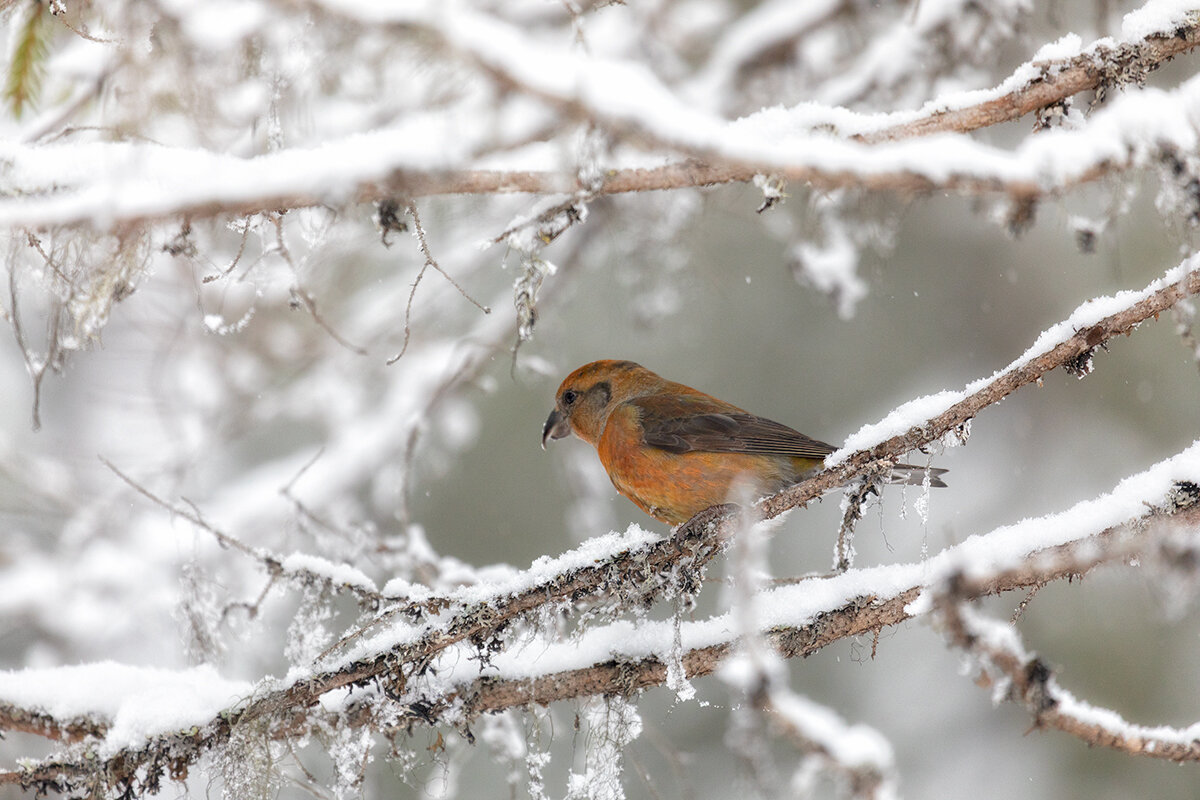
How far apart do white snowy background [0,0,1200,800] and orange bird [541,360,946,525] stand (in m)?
0.32

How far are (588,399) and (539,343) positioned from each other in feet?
2.17

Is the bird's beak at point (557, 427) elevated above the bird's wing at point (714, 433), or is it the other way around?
the bird's beak at point (557, 427)

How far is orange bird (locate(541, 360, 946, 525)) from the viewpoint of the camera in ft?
14.2

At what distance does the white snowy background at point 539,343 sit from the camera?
227cm

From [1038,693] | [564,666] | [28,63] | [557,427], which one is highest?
[557,427]

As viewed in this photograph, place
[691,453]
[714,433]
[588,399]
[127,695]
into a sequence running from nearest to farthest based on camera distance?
[127,695]
[691,453]
[714,433]
[588,399]

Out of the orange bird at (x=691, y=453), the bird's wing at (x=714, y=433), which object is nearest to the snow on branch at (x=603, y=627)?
the orange bird at (x=691, y=453)

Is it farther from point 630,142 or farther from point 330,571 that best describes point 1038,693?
point 330,571

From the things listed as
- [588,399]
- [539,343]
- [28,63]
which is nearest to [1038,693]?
[28,63]

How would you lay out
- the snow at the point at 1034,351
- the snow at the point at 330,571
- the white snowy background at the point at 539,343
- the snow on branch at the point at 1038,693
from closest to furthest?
the snow on branch at the point at 1038,693
the white snowy background at the point at 539,343
the snow at the point at 1034,351
the snow at the point at 330,571

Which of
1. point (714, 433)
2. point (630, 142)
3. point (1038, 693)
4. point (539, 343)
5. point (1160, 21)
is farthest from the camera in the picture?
point (539, 343)

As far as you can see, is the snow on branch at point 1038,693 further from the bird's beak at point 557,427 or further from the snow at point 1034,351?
the bird's beak at point 557,427

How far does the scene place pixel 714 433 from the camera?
4.51m

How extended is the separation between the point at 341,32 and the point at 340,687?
1790mm
